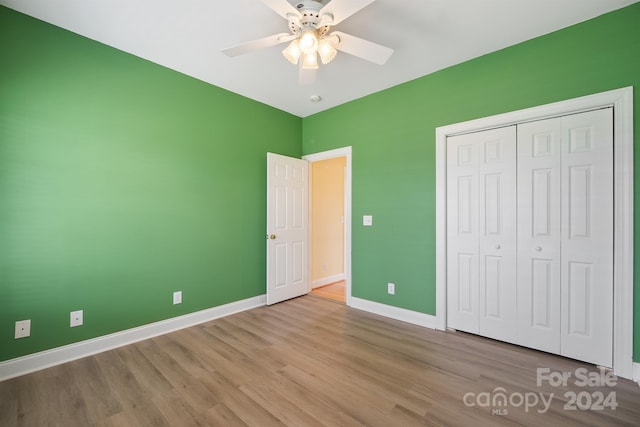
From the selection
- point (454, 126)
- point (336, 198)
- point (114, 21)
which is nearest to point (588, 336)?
point (454, 126)

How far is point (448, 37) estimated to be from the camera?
2.35 m

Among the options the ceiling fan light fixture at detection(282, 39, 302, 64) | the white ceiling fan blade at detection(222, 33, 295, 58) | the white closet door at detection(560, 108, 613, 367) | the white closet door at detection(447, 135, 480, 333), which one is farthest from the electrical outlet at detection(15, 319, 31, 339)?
the white closet door at detection(560, 108, 613, 367)

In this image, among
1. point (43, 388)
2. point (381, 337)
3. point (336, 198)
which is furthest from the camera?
point (336, 198)

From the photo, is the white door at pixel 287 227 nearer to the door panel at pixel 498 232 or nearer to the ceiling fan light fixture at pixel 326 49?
the ceiling fan light fixture at pixel 326 49

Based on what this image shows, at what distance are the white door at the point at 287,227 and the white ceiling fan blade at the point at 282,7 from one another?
2.10 m

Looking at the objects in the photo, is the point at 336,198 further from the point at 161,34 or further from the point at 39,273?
the point at 39,273

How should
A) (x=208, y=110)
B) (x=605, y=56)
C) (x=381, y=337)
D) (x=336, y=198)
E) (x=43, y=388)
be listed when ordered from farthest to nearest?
(x=336, y=198)
(x=208, y=110)
(x=381, y=337)
(x=605, y=56)
(x=43, y=388)

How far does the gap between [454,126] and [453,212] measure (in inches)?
35.7

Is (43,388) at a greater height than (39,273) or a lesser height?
lesser

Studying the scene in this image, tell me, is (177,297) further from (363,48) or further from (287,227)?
(363,48)

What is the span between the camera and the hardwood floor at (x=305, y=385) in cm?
164

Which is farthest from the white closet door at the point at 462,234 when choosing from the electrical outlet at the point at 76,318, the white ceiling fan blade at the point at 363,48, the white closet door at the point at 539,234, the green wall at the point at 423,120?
the electrical outlet at the point at 76,318

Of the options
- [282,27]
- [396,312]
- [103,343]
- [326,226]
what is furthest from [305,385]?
[326,226]

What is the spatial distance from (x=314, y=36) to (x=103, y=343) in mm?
3165
